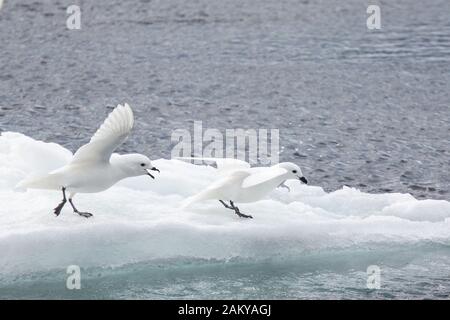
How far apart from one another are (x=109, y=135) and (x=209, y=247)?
145cm

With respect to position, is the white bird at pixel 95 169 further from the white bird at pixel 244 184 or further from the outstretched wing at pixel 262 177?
the outstretched wing at pixel 262 177

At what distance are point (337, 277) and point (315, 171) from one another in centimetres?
357

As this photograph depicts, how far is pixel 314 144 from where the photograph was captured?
45.9ft

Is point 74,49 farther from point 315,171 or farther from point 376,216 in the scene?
point 376,216

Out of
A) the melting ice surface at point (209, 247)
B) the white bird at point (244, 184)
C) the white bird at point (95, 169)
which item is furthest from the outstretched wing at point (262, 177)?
the white bird at point (95, 169)

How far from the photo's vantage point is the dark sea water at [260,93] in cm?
924

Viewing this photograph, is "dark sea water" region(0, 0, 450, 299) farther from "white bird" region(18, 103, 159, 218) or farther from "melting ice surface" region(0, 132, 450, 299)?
"white bird" region(18, 103, 159, 218)

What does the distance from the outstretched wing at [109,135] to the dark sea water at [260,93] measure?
1.09 m

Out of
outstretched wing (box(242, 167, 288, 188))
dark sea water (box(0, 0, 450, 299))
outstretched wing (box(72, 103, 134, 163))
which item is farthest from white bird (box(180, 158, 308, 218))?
outstretched wing (box(72, 103, 134, 163))

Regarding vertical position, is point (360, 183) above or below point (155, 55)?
below

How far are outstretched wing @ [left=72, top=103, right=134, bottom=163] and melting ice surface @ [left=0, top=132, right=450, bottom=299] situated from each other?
0.65m

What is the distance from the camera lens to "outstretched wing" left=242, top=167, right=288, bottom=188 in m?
9.45
